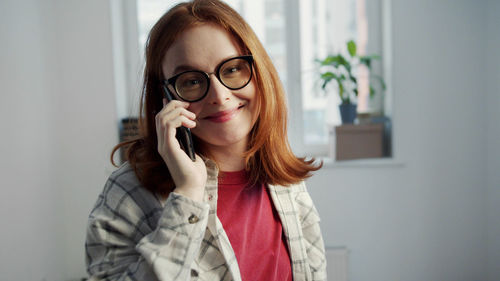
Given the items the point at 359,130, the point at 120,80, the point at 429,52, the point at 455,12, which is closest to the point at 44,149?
the point at 120,80

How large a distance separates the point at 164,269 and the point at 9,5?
5.30ft

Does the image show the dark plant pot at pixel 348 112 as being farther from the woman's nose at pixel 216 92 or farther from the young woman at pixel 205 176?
the woman's nose at pixel 216 92

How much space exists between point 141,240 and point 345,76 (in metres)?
1.85

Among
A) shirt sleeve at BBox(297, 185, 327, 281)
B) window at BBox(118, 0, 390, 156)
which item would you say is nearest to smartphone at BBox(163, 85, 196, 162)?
shirt sleeve at BBox(297, 185, 327, 281)

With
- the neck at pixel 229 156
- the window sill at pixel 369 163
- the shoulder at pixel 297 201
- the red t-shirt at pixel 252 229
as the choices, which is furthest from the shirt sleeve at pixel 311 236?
the window sill at pixel 369 163

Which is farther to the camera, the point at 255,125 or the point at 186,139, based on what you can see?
the point at 255,125

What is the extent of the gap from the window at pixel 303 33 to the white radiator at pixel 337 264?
72 centimetres

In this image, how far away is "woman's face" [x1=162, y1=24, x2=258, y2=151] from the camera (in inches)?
30.9

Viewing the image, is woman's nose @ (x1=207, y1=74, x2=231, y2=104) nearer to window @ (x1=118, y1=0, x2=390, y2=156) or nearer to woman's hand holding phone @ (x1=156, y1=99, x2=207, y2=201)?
woman's hand holding phone @ (x1=156, y1=99, x2=207, y2=201)

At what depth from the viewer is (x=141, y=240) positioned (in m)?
0.70

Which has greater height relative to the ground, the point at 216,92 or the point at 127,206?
the point at 216,92

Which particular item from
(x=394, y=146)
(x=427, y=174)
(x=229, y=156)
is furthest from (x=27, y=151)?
(x=427, y=174)

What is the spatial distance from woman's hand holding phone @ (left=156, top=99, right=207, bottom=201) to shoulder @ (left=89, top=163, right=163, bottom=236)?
9cm

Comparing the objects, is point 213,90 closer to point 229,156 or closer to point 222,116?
point 222,116
